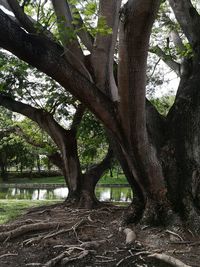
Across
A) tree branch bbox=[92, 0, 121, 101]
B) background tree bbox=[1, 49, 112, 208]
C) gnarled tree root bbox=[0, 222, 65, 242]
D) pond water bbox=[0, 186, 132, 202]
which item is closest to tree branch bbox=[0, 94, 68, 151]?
background tree bbox=[1, 49, 112, 208]

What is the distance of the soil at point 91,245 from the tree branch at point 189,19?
418cm

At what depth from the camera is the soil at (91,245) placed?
5.11 m

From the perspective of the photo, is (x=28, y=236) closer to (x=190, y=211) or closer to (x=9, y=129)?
(x=190, y=211)

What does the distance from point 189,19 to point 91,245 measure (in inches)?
205

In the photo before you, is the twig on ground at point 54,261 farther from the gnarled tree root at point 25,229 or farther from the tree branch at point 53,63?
the tree branch at point 53,63

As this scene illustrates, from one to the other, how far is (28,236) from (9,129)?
24.9ft

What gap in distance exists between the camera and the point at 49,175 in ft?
141

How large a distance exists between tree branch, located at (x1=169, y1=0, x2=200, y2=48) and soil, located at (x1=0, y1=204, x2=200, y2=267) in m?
4.18

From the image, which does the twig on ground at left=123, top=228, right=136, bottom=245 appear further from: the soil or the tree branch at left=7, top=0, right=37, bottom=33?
the tree branch at left=7, top=0, right=37, bottom=33

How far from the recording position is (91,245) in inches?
224

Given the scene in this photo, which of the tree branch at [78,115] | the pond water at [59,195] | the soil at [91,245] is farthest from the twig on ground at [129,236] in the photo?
the pond water at [59,195]

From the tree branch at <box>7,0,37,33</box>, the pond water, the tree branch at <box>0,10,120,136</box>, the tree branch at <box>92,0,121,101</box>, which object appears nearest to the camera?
the tree branch at <box>0,10,120,136</box>

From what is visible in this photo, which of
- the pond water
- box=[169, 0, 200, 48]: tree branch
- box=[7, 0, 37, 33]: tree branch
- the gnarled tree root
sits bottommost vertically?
the gnarled tree root

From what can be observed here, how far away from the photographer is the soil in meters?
5.11
